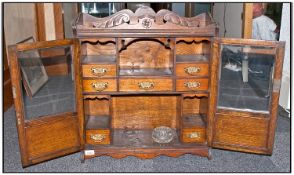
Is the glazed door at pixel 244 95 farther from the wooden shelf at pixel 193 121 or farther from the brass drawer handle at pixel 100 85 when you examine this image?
the brass drawer handle at pixel 100 85

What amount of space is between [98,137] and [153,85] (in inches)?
25.3

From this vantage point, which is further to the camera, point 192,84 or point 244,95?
point 244,95

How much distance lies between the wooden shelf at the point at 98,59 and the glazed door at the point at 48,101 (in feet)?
0.43

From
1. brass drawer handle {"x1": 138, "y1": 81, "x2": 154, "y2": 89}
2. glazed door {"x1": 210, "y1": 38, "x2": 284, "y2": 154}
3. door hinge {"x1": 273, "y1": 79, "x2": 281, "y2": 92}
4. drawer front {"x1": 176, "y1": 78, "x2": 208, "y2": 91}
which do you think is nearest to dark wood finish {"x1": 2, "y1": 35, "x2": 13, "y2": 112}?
brass drawer handle {"x1": 138, "y1": 81, "x2": 154, "y2": 89}

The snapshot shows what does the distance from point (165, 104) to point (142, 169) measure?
65 centimetres

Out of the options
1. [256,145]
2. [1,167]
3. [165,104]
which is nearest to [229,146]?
[256,145]

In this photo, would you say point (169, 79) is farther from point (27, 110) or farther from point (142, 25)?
point (27, 110)

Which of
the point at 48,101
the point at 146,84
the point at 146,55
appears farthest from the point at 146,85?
the point at 48,101

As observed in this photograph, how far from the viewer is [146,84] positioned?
8.80 feet

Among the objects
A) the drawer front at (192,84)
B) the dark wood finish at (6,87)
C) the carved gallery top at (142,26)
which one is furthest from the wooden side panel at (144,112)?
the dark wood finish at (6,87)

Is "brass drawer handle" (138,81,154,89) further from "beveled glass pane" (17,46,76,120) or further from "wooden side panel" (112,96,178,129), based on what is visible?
"beveled glass pane" (17,46,76,120)

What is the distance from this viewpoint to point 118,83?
8.73 feet

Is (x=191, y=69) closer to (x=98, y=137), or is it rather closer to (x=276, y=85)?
(x=276, y=85)

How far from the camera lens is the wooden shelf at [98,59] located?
2.65 meters
